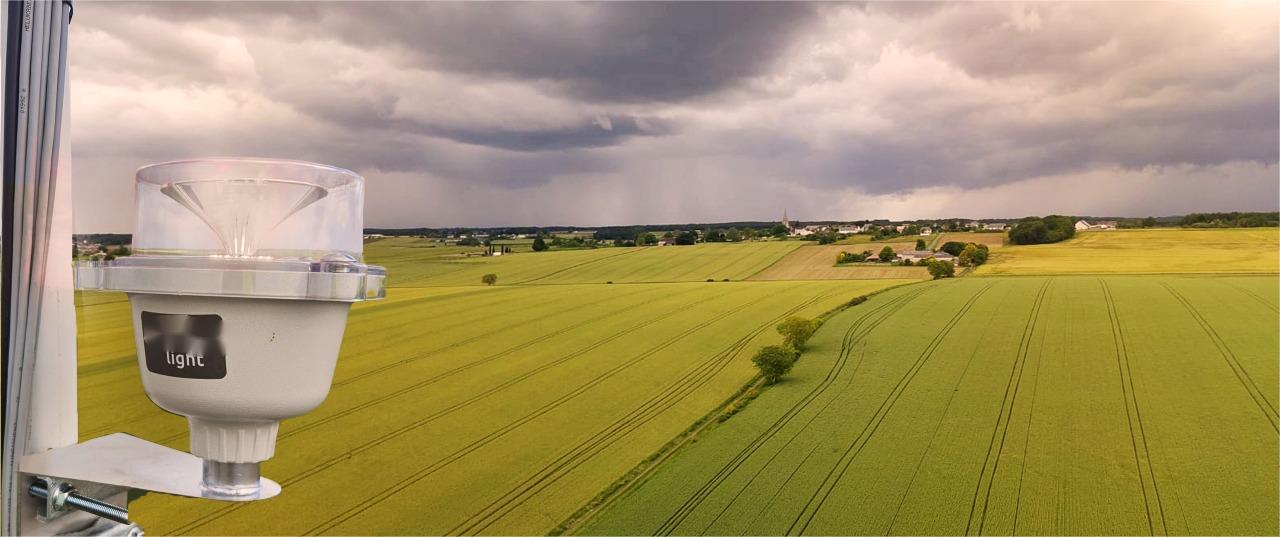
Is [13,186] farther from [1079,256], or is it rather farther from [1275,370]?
[1079,256]

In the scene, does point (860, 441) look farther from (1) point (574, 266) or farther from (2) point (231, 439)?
(2) point (231, 439)

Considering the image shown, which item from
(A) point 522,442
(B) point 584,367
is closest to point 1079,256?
(B) point 584,367

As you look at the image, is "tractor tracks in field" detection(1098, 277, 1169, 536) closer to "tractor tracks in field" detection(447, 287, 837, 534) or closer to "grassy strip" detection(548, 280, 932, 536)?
"grassy strip" detection(548, 280, 932, 536)

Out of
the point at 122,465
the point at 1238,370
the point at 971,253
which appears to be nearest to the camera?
the point at 122,465

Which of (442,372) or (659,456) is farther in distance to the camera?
(442,372)

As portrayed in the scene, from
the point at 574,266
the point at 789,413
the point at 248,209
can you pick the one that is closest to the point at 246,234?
the point at 248,209

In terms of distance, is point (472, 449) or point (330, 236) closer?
point (330, 236)
